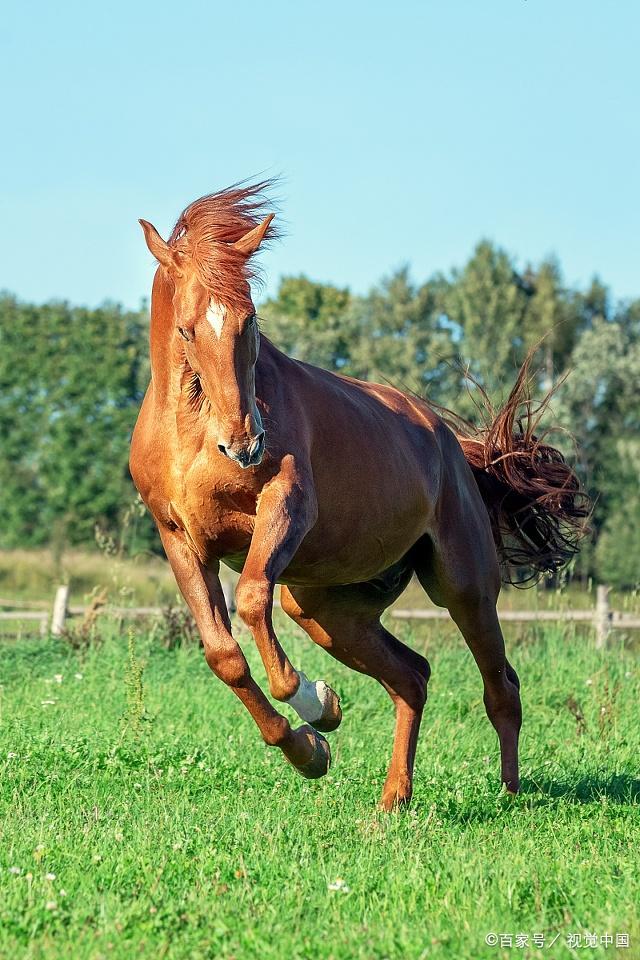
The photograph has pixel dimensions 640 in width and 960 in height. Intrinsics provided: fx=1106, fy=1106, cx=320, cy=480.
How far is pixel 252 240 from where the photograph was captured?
5215 mm

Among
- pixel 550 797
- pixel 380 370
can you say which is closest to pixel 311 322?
pixel 380 370

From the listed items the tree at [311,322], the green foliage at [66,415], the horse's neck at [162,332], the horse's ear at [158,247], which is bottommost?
the green foliage at [66,415]

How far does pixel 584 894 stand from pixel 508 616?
32.1 ft

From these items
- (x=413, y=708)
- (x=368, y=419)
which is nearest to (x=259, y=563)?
(x=368, y=419)

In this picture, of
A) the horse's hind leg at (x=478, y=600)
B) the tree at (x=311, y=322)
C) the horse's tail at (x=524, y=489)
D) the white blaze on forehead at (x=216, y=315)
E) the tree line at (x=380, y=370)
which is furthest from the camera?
the tree at (x=311, y=322)

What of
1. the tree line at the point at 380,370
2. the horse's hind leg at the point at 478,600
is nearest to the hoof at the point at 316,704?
the horse's hind leg at the point at 478,600

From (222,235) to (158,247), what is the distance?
12.8 inches

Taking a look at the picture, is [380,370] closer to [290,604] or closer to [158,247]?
[290,604]

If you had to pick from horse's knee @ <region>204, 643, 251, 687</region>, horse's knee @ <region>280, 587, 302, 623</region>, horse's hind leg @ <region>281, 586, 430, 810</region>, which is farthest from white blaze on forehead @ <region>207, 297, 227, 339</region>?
horse's knee @ <region>280, 587, 302, 623</region>

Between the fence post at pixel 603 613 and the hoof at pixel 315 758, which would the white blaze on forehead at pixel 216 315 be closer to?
the hoof at pixel 315 758

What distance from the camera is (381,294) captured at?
52812 mm

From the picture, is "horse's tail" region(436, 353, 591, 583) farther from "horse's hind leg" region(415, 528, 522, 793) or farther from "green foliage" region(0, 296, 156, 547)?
"green foliage" region(0, 296, 156, 547)

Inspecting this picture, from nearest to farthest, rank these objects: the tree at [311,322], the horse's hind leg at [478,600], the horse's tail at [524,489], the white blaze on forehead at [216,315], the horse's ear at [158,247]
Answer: the white blaze on forehead at [216,315], the horse's ear at [158,247], the horse's hind leg at [478,600], the horse's tail at [524,489], the tree at [311,322]

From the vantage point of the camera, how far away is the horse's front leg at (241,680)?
198 inches
